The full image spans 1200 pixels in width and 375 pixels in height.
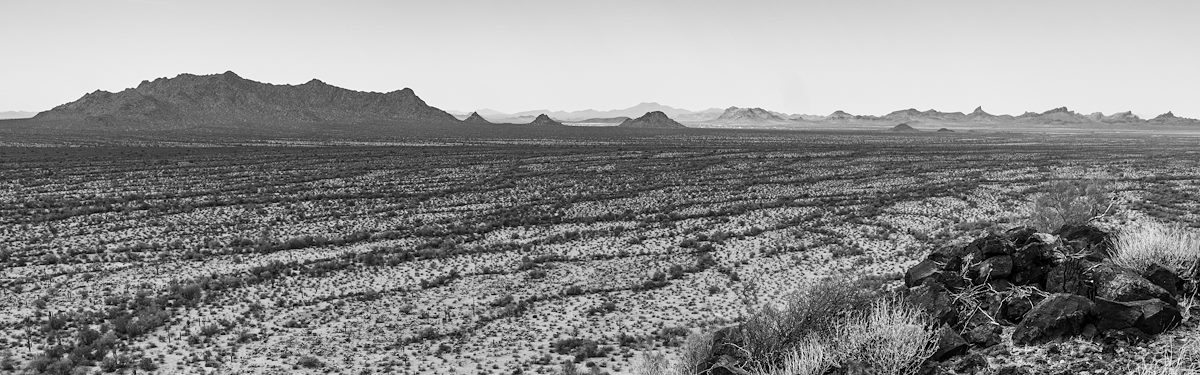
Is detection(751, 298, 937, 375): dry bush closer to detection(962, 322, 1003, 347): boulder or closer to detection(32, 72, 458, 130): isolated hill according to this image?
detection(962, 322, 1003, 347): boulder

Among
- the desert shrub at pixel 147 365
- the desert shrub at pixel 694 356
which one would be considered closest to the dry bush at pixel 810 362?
the desert shrub at pixel 694 356

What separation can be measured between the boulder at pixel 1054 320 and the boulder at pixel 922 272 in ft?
10.6

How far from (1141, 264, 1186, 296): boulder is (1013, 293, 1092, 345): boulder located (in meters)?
2.21

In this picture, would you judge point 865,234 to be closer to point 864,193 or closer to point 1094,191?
point 1094,191

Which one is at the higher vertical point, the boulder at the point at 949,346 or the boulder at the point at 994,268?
the boulder at the point at 994,268

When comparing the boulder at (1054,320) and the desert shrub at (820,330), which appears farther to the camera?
the desert shrub at (820,330)

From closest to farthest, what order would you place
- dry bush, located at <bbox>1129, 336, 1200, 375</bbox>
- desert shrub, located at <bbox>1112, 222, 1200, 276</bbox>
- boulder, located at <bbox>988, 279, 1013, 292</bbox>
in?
dry bush, located at <bbox>1129, 336, 1200, 375</bbox> → desert shrub, located at <bbox>1112, 222, 1200, 276</bbox> → boulder, located at <bbox>988, 279, 1013, 292</bbox>

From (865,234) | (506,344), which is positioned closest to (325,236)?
(506,344)

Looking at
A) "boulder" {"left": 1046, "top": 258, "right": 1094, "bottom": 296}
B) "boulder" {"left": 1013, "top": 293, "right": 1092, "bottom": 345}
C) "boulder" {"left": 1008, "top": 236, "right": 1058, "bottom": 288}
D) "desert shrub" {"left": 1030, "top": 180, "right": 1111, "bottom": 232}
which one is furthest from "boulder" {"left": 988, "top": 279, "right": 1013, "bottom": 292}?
"desert shrub" {"left": 1030, "top": 180, "right": 1111, "bottom": 232}

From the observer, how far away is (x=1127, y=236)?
1195 cm

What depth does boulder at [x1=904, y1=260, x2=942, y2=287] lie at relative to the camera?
1245 centimetres

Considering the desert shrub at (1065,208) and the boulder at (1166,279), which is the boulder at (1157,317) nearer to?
the boulder at (1166,279)

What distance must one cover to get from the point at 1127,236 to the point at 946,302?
4.33 metres

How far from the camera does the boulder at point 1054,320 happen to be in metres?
8.59
